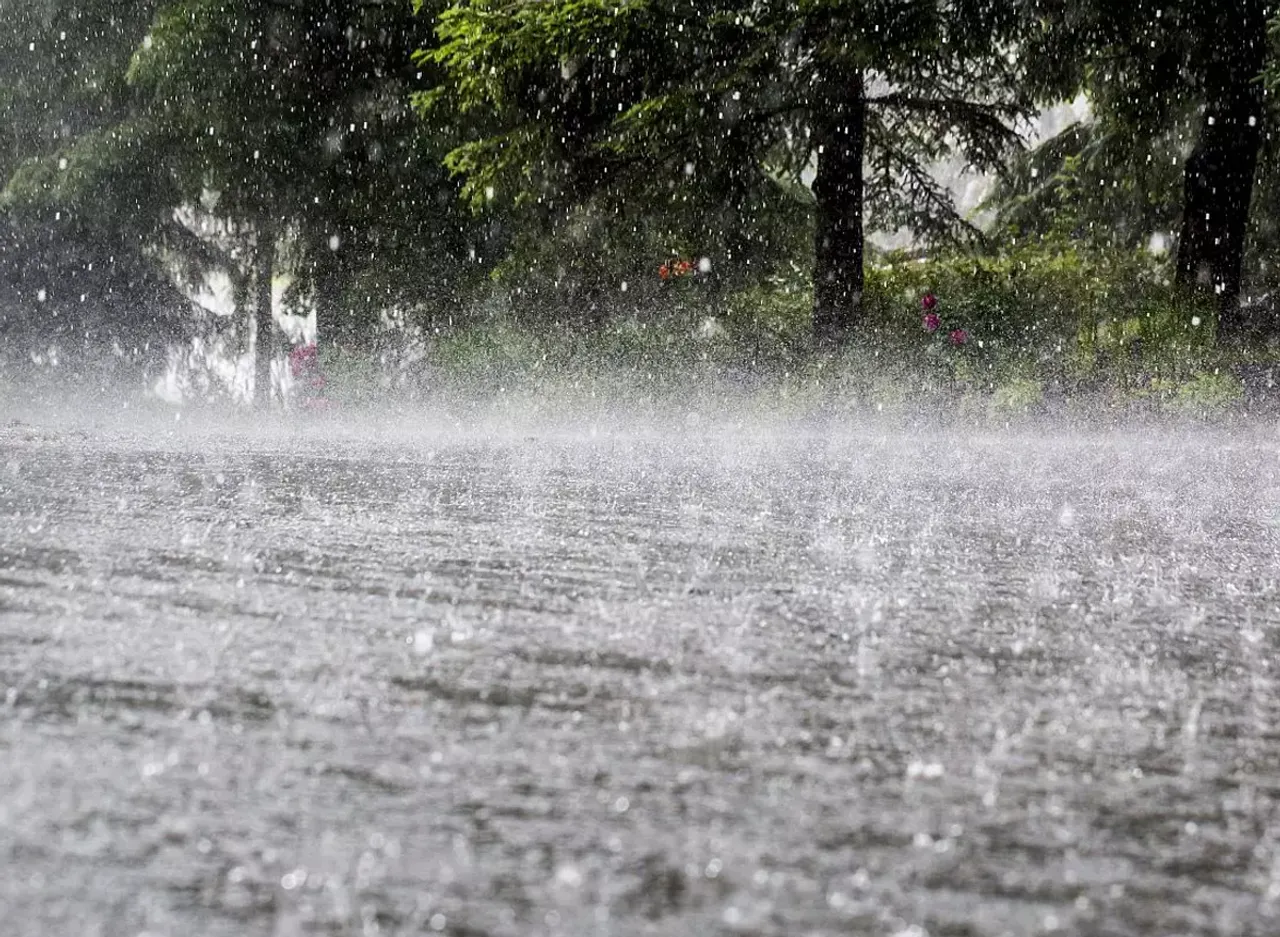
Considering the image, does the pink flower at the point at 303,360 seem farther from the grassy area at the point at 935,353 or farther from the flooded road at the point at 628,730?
the flooded road at the point at 628,730

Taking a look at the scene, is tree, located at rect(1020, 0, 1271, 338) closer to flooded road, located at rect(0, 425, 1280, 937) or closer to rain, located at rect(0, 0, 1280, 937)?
rain, located at rect(0, 0, 1280, 937)

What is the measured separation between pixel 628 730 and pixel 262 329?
60.1 feet

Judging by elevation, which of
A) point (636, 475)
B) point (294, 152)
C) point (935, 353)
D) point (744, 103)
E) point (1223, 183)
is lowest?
point (636, 475)

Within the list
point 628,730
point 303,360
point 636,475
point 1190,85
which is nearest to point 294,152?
point 303,360

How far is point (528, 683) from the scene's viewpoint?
6.06 ft

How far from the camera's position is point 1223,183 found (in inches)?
497

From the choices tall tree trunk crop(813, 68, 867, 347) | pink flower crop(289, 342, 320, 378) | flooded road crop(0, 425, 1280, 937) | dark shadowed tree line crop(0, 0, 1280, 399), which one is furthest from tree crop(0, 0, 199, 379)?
flooded road crop(0, 425, 1280, 937)

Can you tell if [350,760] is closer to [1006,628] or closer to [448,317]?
[1006,628]

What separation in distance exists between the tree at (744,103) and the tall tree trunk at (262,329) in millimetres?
5457

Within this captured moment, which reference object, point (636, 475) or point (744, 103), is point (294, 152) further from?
point (636, 475)

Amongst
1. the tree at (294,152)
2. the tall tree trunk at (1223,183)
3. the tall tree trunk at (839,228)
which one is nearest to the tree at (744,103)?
the tall tree trunk at (839,228)

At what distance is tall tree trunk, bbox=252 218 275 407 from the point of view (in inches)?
734

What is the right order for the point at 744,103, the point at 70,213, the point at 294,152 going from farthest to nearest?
Result: the point at 70,213 → the point at 294,152 → the point at 744,103

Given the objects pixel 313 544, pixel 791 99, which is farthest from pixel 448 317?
pixel 313 544
